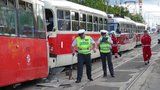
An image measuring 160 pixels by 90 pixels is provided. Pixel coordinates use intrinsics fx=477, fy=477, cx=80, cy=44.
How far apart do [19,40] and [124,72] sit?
24.6 feet

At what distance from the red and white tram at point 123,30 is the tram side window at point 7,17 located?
836 inches

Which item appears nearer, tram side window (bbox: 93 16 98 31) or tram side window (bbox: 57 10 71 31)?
tram side window (bbox: 57 10 71 31)

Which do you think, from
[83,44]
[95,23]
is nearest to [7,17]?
[83,44]

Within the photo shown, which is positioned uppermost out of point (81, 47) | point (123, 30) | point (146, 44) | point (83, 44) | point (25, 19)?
point (25, 19)

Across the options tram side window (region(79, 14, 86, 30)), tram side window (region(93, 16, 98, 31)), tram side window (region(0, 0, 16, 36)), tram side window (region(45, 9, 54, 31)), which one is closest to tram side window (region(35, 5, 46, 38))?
tram side window (region(0, 0, 16, 36))

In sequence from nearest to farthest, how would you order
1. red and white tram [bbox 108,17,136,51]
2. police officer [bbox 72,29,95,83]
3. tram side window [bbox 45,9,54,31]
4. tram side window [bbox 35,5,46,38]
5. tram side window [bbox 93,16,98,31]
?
tram side window [bbox 35,5,46,38] → police officer [bbox 72,29,95,83] → tram side window [bbox 45,9,54,31] → tram side window [bbox 93,16,98,31] → red and white tram [bbox 108,17,136,51]

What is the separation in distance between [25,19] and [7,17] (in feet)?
4.98

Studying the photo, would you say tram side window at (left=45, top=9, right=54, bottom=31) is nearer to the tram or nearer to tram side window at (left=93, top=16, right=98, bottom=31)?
the tram

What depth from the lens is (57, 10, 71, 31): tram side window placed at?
1939cm

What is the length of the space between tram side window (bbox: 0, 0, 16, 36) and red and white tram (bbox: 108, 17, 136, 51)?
21.2 meters

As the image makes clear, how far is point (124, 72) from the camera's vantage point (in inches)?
787

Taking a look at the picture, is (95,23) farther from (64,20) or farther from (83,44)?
(83,44)

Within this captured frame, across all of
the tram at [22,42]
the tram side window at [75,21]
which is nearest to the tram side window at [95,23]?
the tram side window at [75,21]

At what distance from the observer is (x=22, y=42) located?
13.8 metres
